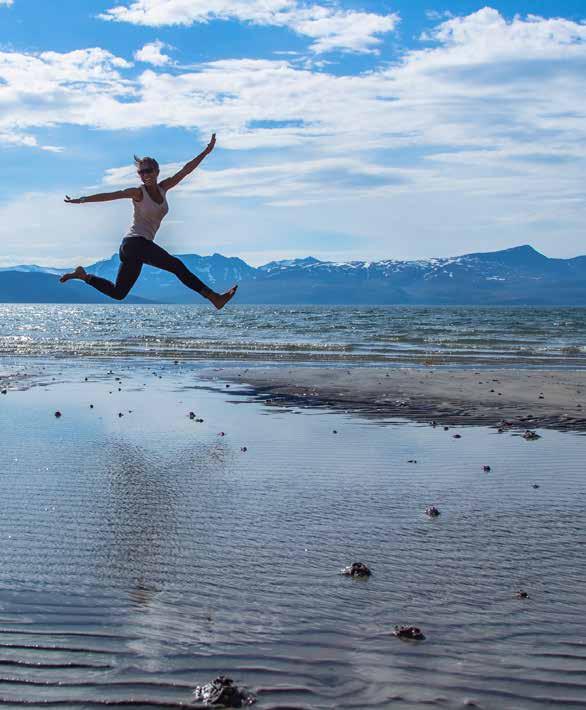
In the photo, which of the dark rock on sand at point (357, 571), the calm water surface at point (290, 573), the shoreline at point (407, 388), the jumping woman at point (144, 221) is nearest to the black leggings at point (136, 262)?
the jumping woman at point (144, 221)

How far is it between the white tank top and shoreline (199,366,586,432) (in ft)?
22.4

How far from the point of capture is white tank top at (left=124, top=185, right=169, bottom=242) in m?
9.30

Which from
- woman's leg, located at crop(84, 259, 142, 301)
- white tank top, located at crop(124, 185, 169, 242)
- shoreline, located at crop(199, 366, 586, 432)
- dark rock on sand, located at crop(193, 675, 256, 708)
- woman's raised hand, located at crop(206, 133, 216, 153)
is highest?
woman's raised hand, located at crop(206, 133, 216, 153)

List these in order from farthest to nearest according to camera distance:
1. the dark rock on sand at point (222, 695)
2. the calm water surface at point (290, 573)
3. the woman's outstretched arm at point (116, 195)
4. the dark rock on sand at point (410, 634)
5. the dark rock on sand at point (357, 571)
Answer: the woman's outstretched arm at point (116, 195)
the dark rock on sand at point (357, 571)
the dark rock on sand at point (410, 634)
the calm water surface at point (290, 573)
the dark rock on sand at point (222, 695)

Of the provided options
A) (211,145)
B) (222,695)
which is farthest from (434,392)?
(222,695)

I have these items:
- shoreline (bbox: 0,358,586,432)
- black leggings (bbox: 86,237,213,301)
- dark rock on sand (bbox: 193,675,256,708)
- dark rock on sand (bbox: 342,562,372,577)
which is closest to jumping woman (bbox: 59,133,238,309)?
black leggings (bbox: 86,237,213,301)

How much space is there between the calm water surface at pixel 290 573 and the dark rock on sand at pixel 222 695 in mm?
72

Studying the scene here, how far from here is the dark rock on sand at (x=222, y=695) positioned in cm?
409

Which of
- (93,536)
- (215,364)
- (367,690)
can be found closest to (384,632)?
(367,690)

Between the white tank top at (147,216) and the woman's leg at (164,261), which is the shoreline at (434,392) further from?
the white tank top at (147,216)

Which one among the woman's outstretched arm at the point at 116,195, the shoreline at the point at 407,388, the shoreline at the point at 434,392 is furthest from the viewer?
the shoreline at the point at 407,388

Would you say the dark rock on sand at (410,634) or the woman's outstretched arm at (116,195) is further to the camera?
the woman's outstretched arm at (116,195)

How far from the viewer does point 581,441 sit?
12.3 metres

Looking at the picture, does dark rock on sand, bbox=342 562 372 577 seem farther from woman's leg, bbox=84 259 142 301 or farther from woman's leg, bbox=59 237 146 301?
woman's leg, bbox=84 259 142 301
